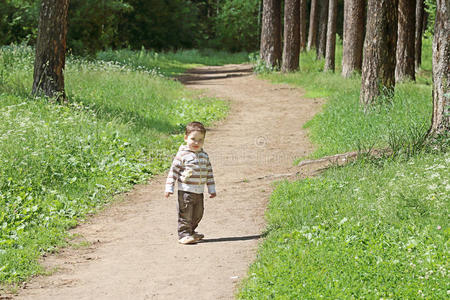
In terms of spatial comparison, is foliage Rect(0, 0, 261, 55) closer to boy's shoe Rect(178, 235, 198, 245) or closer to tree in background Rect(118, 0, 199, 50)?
tree in background Rect(118, 0, 199, 50)

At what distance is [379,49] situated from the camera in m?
13.8

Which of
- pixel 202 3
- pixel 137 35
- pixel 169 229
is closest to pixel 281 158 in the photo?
pixel 169 229

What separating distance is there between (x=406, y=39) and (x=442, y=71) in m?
11.5

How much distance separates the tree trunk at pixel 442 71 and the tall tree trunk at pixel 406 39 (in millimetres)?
11098

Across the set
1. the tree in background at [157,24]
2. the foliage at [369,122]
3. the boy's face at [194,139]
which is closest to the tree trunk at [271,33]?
the foliage at [369,122]

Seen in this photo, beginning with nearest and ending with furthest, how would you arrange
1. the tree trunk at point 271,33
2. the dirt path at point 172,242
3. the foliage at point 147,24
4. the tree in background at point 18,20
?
the dirt path at point 172,242 < the tree trunk at point 271,33 < the tree in background at point 18,20 < the foliage at point 147,24

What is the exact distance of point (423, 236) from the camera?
6.25m

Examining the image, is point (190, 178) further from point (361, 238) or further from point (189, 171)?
point (361, 238)

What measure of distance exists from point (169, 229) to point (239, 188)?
7.51 feet

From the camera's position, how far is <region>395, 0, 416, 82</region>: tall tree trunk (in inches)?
813

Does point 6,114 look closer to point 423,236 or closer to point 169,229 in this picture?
point 169,229

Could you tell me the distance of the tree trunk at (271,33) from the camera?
85.9 feet

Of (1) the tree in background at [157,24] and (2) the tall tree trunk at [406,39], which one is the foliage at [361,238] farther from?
(1) the tree in background at [157,24]

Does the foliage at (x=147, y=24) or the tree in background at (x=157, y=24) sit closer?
the foliage at (x=147, y=24)
